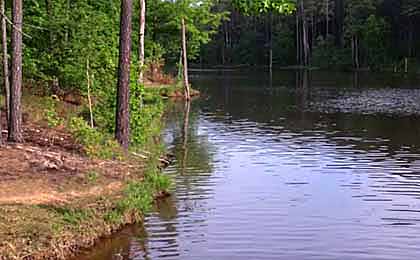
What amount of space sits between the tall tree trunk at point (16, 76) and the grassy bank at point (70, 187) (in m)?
0.45

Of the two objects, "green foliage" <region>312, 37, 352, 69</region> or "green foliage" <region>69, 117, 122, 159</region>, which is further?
"green foliage" <region>312, 37, 352, 69</region>

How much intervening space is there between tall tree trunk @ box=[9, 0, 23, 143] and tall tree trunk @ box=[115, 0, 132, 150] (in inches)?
89.0

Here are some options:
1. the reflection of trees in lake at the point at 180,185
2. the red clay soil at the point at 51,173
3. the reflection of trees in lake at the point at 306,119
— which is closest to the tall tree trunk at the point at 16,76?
the red clay soil at the point at 51,173

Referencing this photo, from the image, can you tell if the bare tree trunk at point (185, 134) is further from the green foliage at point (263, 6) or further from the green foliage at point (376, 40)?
the green foliage at point (376, 40)

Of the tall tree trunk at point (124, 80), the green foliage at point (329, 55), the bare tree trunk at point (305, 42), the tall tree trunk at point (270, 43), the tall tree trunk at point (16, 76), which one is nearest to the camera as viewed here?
the tall tree trunk at point (16, 76)

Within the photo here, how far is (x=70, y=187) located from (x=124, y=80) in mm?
4320

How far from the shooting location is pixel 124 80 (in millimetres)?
17062

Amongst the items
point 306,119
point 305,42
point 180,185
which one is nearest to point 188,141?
point 180,185

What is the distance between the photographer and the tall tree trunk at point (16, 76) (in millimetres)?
16062

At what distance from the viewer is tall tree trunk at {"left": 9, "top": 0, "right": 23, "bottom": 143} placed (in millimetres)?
16062

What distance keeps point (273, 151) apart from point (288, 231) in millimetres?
9158

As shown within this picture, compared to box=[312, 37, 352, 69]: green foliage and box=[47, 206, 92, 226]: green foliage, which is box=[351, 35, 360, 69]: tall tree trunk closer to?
box=[312, 37, 352, 69]: green foliage

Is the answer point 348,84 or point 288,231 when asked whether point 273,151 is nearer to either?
Answer: point 288,231

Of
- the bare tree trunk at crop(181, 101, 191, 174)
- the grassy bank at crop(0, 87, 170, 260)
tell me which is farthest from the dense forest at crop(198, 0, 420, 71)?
the grassy bank at crop(0, 87, 170, 260)
